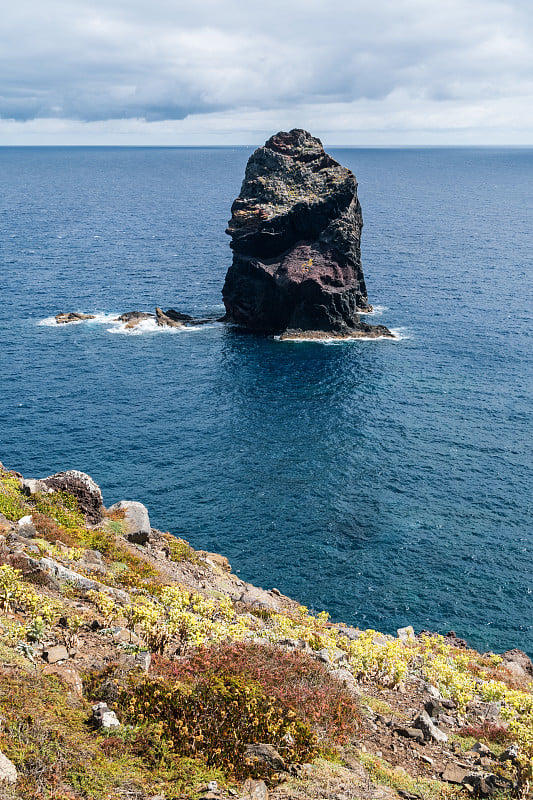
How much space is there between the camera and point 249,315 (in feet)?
366

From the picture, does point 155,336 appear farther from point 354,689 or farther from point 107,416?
point 354,689

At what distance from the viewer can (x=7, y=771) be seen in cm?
1209

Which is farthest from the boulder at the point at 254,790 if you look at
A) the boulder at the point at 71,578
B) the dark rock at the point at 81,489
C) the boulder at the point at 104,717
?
the dark rock at the point at 81,489

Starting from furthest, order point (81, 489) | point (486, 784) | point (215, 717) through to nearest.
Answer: point (81, 489)
point (486, 784)
point (215, 717)

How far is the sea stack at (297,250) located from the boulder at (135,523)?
71167mm

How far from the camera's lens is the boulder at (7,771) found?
470 inches

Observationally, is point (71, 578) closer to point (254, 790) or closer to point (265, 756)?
point (265, 756)

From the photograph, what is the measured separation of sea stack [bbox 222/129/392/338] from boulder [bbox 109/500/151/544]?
71.2 meters

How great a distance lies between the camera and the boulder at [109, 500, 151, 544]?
125 feet

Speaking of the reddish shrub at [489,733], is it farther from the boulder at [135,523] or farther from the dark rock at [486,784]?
the boulder at [135,523]

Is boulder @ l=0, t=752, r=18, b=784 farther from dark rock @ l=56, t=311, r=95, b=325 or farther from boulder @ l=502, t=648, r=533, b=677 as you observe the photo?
dark rock @ l=56, t=311, r=95, b=325

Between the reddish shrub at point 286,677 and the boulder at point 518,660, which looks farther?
the boulder at point 518,660

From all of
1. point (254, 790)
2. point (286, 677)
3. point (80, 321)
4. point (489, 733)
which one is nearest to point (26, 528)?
point (286, 677)

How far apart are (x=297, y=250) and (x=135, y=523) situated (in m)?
80.8
